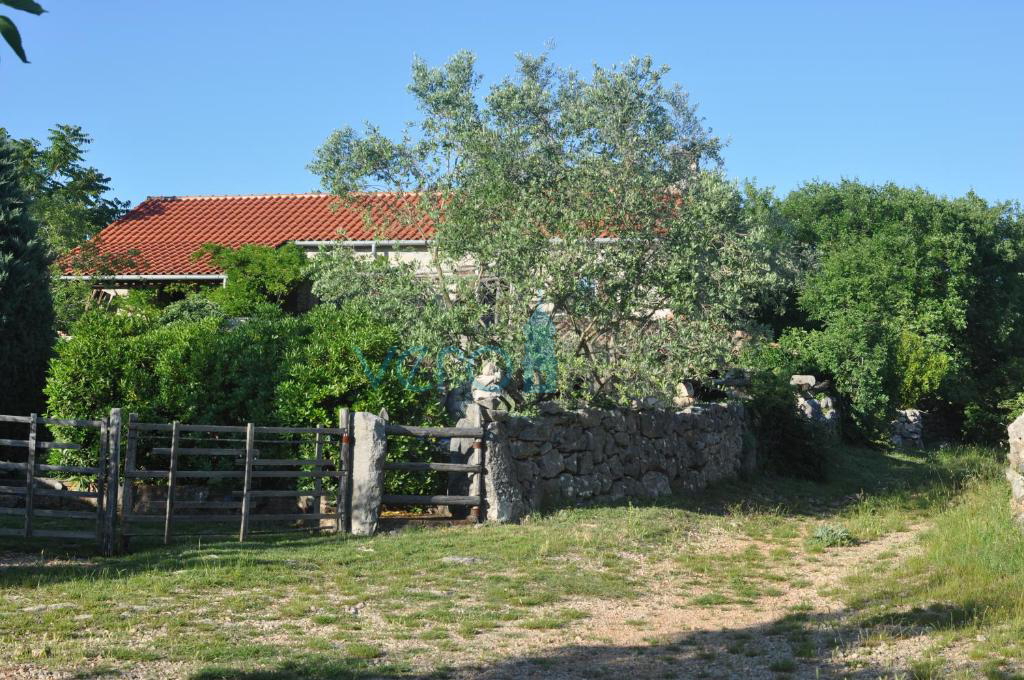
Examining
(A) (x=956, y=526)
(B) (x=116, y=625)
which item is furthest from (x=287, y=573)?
(A) (x=956, y=526)

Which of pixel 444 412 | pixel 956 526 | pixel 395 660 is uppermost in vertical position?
pixel 444 412

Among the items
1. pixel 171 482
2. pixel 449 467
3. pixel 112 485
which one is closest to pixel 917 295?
pixel 449 467

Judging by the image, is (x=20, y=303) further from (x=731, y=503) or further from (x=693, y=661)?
(x=693, y=661)

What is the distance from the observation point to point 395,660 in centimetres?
759

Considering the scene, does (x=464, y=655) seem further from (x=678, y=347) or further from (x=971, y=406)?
(x=971, y=406)

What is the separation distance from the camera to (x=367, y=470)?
13.4m

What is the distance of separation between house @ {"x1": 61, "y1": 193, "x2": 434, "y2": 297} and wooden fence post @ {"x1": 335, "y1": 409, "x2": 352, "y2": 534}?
25.6 feet

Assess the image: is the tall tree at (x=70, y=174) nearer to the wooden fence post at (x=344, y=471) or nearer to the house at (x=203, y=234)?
the house at (x=203, y=234)

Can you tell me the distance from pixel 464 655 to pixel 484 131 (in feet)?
33.3

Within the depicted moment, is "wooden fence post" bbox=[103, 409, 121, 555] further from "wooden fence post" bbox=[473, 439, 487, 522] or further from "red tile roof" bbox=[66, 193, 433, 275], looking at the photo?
"red tile roof" bbox=[66, 193, 433, 275]

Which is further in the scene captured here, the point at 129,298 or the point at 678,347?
the point at 129,298

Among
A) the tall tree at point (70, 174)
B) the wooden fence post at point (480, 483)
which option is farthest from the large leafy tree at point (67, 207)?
the wooden fence post at point (480, 483)

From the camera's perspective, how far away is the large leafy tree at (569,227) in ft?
49.5

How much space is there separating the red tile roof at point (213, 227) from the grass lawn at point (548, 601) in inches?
496
